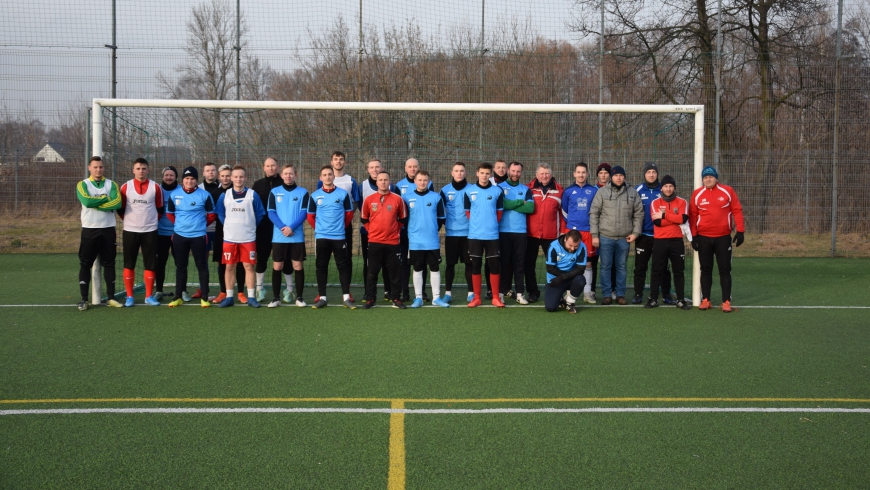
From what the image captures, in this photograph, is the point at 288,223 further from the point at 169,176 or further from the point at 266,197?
the point at 169,176

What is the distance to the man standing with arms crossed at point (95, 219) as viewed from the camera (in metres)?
7.79

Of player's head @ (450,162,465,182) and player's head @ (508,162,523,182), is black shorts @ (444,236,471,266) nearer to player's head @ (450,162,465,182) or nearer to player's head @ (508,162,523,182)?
player's head @ (450,162,465,182)

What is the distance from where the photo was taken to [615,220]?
8.37 metres

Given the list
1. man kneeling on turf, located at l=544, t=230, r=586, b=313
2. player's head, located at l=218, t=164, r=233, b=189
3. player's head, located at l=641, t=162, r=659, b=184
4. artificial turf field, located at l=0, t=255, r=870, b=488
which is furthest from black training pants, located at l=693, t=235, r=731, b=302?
player's head, located at l=218, t=164, r=233, b=189

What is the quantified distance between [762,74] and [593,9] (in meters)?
3.79

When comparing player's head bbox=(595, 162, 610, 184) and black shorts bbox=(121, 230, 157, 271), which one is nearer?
black shorts bbox=(121, 230, 157, 271)

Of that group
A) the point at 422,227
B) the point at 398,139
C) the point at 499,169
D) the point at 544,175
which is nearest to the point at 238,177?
the point at 422,227

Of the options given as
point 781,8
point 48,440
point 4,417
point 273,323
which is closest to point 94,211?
point 273,323

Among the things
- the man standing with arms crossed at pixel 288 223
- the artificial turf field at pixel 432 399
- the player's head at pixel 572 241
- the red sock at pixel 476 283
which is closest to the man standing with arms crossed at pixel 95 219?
the artificial turf field at pixel 432 399

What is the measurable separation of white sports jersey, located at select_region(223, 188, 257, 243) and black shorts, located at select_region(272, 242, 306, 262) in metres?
0.32

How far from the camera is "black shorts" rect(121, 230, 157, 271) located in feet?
26.7

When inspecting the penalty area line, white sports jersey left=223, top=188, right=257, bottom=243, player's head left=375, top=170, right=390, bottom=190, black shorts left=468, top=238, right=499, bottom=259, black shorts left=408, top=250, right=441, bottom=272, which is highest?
player's head left=375, top=170, right=390, bottom=190

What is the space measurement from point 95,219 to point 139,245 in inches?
23.0

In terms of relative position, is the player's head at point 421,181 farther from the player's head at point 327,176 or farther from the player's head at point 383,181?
the player's head at point 327,176
